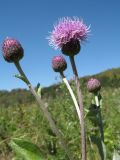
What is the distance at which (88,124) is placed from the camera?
5.93 meters

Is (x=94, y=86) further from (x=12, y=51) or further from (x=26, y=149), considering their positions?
(x=26, y=149)

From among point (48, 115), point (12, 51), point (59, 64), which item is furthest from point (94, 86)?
point (48, 115)

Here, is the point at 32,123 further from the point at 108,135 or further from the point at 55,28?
the point at 55,28

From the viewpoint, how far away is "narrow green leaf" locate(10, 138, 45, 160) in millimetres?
2322

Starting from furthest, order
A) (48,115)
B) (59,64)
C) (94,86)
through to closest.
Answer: (94,86)
(59,64)
(48,115)

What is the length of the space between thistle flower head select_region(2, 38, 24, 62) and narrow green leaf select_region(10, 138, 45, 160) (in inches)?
21.6

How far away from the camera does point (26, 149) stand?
2.35 metres

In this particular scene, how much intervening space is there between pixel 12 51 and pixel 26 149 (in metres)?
0.62

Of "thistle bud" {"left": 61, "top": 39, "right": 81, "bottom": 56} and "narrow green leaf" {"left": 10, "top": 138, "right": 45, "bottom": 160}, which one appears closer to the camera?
"narrow green leaf" {"left": 10, "top": 138, "right": 45, "bottom": 160}

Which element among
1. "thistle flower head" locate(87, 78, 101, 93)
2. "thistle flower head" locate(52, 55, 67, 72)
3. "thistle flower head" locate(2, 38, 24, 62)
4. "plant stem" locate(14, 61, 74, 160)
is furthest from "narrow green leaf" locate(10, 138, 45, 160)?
"thistle flower head" locate(87, 78, 101, 93)

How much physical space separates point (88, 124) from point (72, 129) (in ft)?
1.80

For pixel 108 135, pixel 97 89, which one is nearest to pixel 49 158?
pixel 108 135

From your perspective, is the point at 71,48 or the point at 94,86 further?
the point at 94,86

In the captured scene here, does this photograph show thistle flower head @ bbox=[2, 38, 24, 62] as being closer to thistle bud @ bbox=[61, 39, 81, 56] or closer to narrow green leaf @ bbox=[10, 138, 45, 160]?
thistle bud @ bbox=[61, 39, 81, 56]
